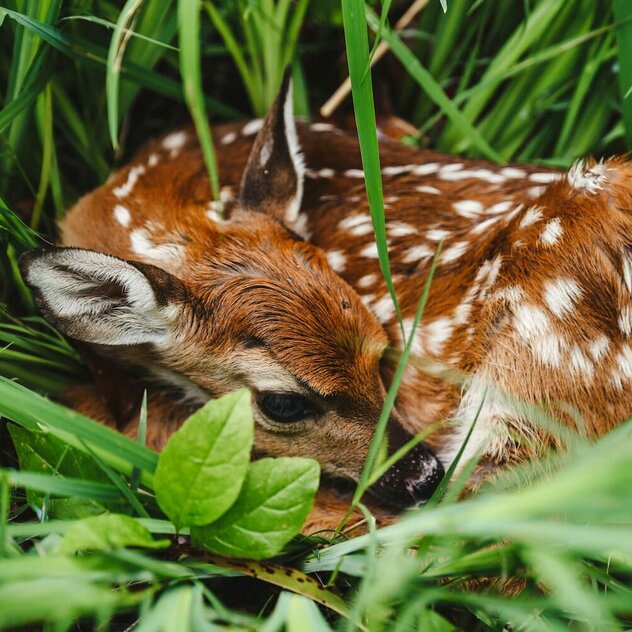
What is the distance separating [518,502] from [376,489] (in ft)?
3.48

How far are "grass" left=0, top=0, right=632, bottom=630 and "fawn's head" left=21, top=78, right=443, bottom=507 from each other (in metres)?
0.23

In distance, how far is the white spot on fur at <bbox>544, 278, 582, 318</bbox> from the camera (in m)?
1.89

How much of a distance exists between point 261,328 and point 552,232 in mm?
807

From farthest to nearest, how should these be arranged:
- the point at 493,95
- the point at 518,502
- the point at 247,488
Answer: the point at 493,95 → the point at 247,488 → the point at 518,502

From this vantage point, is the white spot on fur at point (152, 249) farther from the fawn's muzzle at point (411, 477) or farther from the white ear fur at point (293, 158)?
the fawn's muzzle at point (411, 477)

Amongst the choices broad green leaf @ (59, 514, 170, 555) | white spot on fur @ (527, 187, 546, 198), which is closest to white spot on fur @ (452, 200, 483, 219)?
white spot on fur @ (527, 187, 546, 198)

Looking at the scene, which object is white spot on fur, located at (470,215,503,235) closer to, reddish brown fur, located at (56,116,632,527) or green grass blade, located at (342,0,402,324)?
reddish brown fur, located at (56,116,632,527)

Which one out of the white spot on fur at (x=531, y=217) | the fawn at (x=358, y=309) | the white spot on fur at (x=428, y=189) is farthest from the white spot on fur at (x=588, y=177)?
the white spot on fur at (x=428, y=189)

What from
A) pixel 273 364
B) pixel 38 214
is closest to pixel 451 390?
pixel 273 364

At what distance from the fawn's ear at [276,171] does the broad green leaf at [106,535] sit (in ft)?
3.74

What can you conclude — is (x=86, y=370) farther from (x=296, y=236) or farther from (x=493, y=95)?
(x=493, y=95)

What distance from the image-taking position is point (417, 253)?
2.23 metres

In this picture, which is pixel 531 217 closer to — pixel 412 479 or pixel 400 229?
pixel 400 229

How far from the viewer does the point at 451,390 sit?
2070mm
